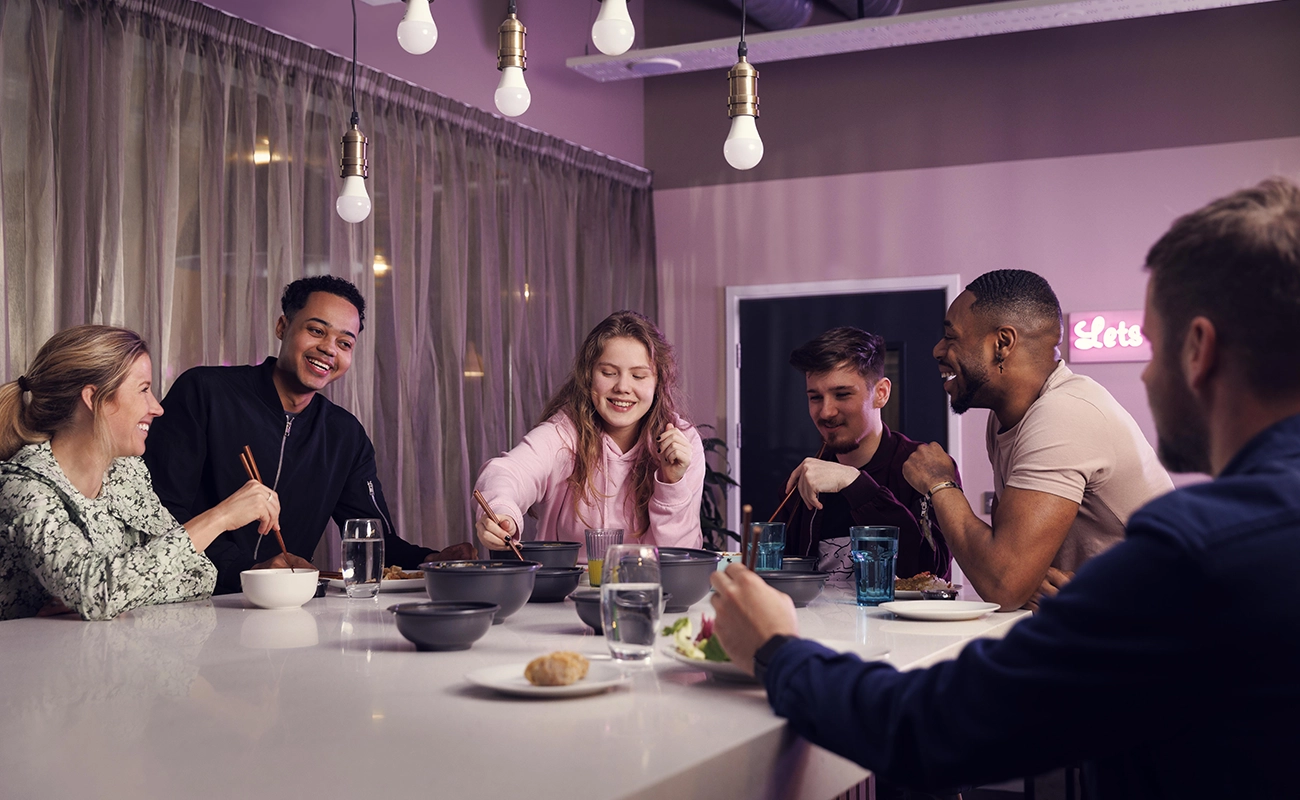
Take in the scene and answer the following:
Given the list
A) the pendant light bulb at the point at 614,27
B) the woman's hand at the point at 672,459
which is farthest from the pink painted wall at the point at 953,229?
the pendant light bulb at the point at 614,27

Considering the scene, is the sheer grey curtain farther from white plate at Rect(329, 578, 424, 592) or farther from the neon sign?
the neon sign

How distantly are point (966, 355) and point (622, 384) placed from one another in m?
0.96

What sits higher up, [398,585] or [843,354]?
[843,354]

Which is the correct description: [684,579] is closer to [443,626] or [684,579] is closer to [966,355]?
[443,626]

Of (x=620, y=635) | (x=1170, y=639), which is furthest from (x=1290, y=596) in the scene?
(x=620, y=635)

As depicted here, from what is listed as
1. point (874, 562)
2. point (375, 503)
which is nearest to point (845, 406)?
point (874, 562)

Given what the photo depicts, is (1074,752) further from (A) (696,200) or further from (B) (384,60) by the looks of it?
(A) (696,200)

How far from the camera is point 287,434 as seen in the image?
3.31 meters

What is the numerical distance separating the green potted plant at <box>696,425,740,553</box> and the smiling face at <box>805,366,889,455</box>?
1833mm

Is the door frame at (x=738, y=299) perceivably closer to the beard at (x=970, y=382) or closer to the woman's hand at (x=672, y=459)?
the woman's hand at (x=672, y=459)

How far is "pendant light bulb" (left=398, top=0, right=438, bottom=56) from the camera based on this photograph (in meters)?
2.40

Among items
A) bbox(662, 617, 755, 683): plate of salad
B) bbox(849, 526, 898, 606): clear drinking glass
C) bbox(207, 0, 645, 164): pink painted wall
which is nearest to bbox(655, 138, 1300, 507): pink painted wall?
bbox(207, 0, 645, 164): pink painted wall

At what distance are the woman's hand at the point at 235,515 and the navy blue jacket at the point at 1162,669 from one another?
1593mm

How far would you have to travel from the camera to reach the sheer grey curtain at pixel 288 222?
9.91ft
